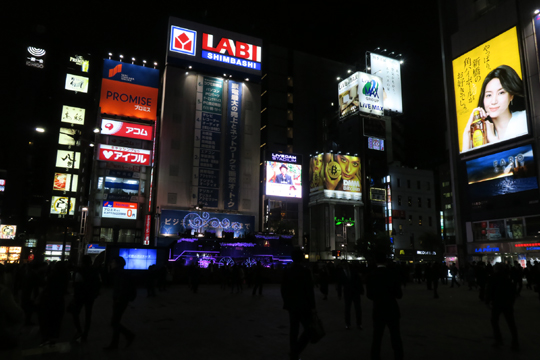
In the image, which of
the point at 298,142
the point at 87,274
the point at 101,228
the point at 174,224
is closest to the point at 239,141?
the point at 174,224

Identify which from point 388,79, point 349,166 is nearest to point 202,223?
point 349,166

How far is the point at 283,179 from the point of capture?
171 feet

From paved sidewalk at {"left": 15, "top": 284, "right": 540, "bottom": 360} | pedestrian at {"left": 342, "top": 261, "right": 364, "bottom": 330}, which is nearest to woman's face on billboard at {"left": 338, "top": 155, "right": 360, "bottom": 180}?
paved sidewalk at {"left": 15, "top": 284, "right": 540, "bottom": 360}

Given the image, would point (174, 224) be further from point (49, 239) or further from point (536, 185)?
point (536, 185)

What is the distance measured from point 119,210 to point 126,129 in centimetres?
920

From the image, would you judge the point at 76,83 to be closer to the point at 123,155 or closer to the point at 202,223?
the point at 123,155

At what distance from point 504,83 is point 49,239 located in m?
54.6

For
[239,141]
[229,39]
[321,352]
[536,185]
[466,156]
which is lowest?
[321,352]

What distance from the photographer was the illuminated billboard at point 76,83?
5566 centimetres

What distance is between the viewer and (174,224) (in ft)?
141

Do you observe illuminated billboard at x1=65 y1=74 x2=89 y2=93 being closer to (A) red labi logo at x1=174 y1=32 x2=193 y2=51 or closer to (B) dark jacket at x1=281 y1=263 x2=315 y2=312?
(A) red labi logo at x1=174 y1=32 x2=193 y2=51

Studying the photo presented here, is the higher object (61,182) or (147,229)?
(61,182)

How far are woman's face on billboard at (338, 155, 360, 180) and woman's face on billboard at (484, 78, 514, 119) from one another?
83.6 feet

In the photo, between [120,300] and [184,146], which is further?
[184,146]
